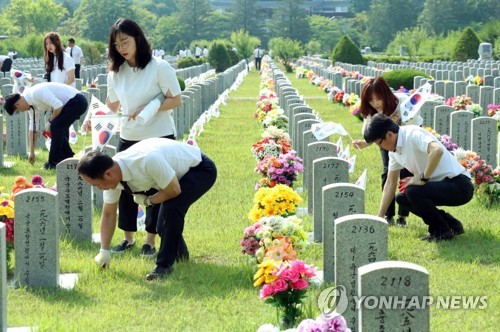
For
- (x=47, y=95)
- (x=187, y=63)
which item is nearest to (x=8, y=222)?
(x=47, y=95)

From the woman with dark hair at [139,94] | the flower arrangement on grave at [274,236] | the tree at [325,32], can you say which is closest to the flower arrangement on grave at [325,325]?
the flower arrangement on grave at [274,236]

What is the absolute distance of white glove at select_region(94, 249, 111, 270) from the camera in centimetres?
717

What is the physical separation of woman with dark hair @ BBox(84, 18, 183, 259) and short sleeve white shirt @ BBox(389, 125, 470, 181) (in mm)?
1837

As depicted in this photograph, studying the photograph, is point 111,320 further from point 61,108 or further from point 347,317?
point 61,108

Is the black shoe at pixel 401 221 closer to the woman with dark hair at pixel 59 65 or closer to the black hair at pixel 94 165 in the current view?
the black hair at pixel 94 165

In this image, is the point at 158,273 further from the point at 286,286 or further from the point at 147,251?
the point at 286,286

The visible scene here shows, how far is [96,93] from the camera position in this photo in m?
18.2

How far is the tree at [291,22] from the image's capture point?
10150 centimetres

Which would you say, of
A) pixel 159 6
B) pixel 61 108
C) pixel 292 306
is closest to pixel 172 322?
pixel 292 306

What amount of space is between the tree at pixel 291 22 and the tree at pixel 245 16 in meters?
4.12

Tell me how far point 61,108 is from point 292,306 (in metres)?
6.41

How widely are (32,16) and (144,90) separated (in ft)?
249

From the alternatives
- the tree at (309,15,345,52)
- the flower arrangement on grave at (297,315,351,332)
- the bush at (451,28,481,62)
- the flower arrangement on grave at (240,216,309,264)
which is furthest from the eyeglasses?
the tree at (309,15,345,52)

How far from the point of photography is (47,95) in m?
11.1
